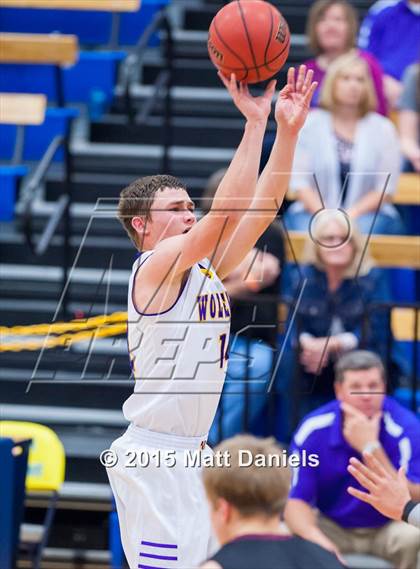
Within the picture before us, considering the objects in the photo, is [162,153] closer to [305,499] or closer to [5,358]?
[5,358]

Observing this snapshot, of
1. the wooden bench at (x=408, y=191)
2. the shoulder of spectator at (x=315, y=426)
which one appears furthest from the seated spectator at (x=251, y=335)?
the wooden bench at (x=408, y=191)

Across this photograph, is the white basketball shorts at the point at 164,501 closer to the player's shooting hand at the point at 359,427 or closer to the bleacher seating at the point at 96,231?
the player's shooting hand at the point at 359,427

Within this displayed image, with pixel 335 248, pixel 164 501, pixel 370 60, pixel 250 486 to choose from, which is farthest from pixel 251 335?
pixel 250 486

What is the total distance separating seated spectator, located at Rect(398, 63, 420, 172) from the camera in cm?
839

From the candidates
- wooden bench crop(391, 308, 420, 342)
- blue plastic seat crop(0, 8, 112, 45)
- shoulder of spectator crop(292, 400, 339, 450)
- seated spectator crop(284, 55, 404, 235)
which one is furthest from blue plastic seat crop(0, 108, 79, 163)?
shoulder of spectator crop(292, 400, 339, 450)

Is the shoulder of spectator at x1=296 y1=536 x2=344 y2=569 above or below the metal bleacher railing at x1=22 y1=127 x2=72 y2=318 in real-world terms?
below

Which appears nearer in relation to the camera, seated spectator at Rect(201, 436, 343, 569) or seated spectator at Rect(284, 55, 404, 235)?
seated spectator at Rect(201, 436, 343, 569)

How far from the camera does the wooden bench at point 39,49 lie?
8.55 metres

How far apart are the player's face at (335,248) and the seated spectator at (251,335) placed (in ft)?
0.95

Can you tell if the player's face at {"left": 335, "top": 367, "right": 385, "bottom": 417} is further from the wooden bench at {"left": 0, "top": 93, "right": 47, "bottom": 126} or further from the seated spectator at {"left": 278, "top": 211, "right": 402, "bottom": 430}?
the wooden bench at {"left": 0, "top": 93, "right": 47, "bottom": 126}

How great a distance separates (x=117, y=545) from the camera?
693cm

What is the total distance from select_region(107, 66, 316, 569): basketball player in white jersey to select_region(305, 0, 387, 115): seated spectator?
345 cm

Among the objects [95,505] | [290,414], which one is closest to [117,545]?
[95,505]

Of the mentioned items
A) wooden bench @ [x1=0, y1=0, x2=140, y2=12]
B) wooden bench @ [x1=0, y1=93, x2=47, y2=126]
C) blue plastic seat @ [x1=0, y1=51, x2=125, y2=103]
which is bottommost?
wooden bench @ [x1=0, y1=93, x2=47, y2=126]
